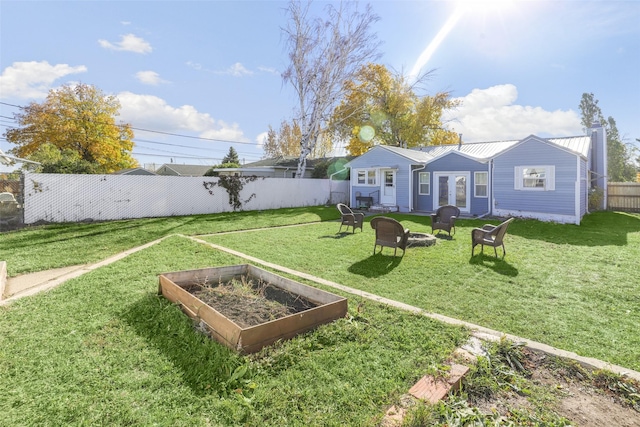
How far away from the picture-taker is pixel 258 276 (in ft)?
16.7

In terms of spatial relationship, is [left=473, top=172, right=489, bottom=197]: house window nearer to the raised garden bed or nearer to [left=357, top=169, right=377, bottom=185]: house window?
[left=357, top=169, right=377, bottom=185]: house window

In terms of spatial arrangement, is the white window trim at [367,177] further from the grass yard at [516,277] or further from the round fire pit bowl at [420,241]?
the round fire pit bowl at [420,241]

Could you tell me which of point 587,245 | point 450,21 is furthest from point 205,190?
point 587,245

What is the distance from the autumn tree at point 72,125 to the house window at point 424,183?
27.2 m

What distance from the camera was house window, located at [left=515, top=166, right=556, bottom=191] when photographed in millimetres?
13250

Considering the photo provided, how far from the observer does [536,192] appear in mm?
13656

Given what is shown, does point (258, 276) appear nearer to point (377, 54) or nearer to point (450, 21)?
point (450, 21)

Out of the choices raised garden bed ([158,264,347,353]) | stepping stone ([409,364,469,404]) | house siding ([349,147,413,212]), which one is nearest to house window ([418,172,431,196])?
house siding ([349,147,413,212])

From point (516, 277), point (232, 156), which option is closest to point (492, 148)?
point (516, 277)

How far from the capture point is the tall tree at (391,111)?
30.0m

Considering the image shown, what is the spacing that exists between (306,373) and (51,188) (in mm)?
13449

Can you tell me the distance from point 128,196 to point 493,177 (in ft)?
53.5

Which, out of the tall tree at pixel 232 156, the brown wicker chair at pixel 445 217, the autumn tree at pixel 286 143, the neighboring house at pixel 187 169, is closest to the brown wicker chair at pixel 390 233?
the brown wicker chair at pixel 445 217

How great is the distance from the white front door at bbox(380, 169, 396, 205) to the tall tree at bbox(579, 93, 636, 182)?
2862 centimetres
